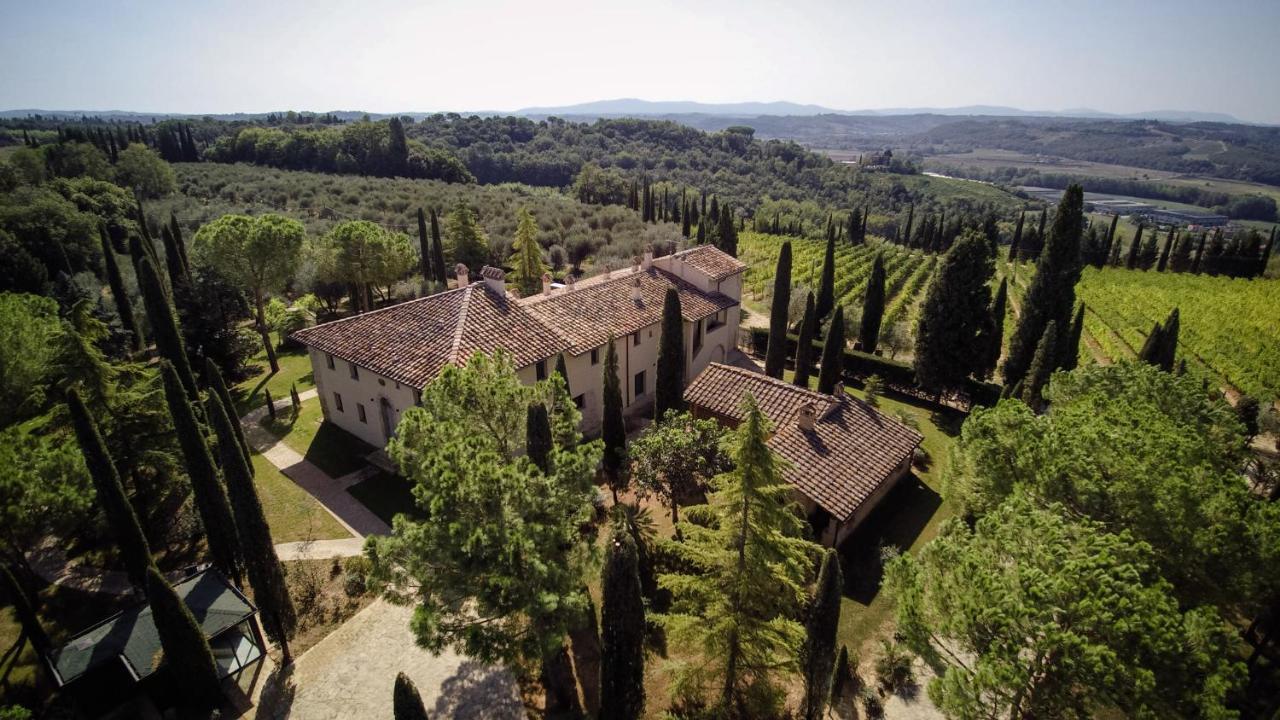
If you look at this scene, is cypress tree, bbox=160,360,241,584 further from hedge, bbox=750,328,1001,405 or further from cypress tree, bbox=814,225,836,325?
cypress tree, bbox=814,225,836,325

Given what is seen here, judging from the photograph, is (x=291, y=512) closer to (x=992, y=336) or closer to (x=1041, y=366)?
(x=1041, y=366)

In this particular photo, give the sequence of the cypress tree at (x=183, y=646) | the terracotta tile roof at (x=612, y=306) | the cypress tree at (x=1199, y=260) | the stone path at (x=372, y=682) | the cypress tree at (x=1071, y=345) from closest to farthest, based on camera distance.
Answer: the cypress tree at (x=183, y=646) < the stone path at (x=372, y=682) < the terracotta tile roof at (x=612, y=306) < the cypress tree at (x=1071, y=345) < the cypress tree at (x=1199, y=260)

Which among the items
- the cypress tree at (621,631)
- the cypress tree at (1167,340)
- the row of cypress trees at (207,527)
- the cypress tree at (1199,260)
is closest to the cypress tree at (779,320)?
the cypress tree at (1167,340)

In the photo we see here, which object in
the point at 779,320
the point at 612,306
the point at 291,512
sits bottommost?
the point at 291,512

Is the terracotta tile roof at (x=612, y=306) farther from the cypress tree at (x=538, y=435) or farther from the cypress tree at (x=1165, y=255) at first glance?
the cypress tree at (x=1165, y=255)

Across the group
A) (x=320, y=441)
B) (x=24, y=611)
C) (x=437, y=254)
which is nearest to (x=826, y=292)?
(x=437, y=254)

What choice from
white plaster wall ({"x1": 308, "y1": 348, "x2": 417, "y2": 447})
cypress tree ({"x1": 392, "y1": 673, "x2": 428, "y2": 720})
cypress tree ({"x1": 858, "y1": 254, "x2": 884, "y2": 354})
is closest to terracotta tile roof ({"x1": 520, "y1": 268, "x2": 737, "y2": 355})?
white plaster wall ({"x1": 308, "y1": 348, "x2": 417, "y2": 447})
